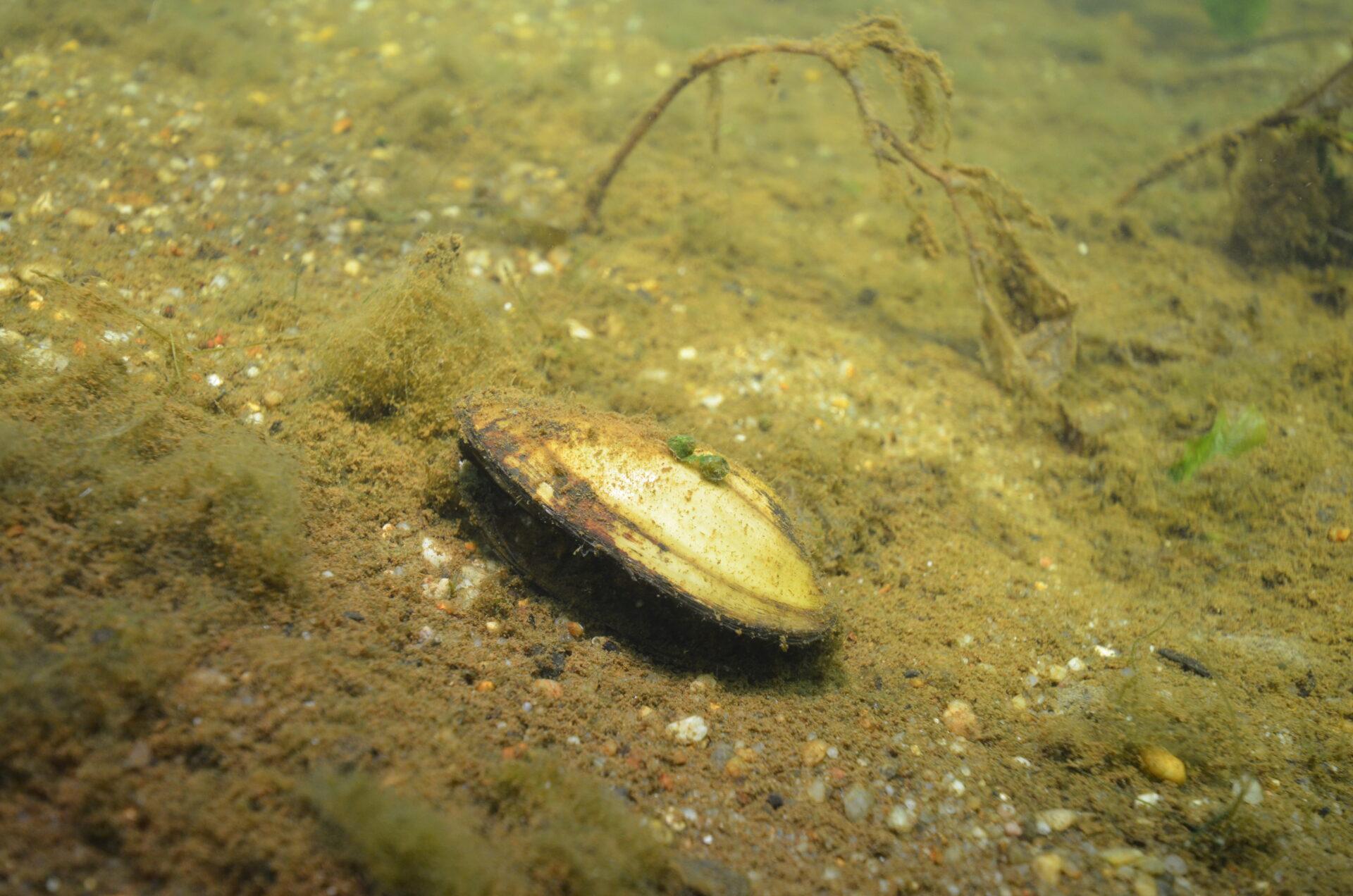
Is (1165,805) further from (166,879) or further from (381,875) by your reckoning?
(166,879)

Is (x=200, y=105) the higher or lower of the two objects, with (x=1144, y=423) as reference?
higher

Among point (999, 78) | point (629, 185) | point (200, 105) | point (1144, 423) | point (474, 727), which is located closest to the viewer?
point (474, 727)

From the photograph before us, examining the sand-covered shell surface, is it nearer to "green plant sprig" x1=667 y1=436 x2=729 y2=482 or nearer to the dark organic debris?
"green plant sprig" x1=667 y1=436 x2=729 y2=482

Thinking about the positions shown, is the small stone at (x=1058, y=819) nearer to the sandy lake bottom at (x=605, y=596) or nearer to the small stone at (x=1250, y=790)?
the sandy lake bottom at (x=605, y=596)

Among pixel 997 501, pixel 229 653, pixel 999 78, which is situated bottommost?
pixel 997 501

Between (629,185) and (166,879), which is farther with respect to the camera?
(629,185)

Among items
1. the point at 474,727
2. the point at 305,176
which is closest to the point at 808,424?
the point at 474,727

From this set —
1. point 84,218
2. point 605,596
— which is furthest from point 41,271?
point 605,596
